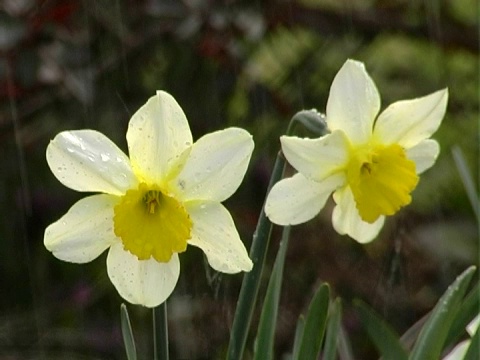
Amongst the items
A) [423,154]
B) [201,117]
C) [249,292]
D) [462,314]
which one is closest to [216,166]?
[249,292]

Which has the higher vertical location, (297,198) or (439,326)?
(297,198)

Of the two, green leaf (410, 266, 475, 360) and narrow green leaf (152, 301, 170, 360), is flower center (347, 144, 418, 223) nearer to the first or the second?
green leaf (410, 266, 475, 360)

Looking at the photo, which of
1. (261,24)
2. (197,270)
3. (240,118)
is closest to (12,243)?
(197,270)

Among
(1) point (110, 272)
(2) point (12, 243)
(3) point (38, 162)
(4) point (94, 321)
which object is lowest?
(4) point (94, 321)

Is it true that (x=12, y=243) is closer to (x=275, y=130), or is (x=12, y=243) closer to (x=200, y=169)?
(x=275, y=130)

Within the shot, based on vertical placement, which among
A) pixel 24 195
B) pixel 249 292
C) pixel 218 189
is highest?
pixel 218 189

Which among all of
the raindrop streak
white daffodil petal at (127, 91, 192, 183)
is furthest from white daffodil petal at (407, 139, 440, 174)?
the raindrop streak

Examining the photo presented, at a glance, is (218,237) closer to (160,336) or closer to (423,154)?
(160,336)
